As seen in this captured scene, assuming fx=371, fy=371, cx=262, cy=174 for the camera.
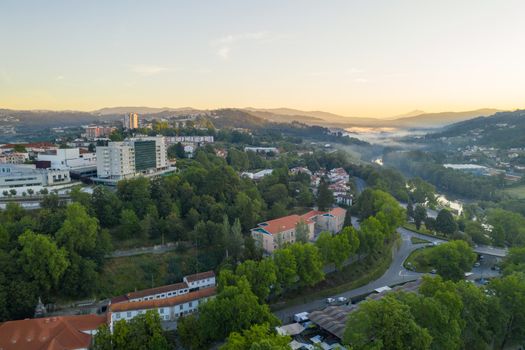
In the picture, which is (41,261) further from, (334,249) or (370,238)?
(370,238)

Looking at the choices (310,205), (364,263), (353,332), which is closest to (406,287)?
(364,263)

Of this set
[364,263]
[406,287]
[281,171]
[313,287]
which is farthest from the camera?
[281,171]

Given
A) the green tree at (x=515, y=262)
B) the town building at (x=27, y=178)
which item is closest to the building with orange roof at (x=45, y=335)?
the town building at (x=27, y=178)

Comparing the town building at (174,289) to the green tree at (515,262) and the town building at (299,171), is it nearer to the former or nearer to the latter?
the green tree at (515,262)

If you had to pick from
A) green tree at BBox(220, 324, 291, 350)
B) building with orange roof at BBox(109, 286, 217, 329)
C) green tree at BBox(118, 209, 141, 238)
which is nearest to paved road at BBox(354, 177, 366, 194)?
green tree at BBox(118, 209, 141, 238)

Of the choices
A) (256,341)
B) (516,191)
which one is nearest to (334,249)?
(256,341)

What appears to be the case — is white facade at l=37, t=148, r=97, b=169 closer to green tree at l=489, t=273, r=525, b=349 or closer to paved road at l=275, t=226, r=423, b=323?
paved road at l=275, t=226, r=423, b=323

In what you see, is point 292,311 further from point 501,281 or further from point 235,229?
point 501,281
